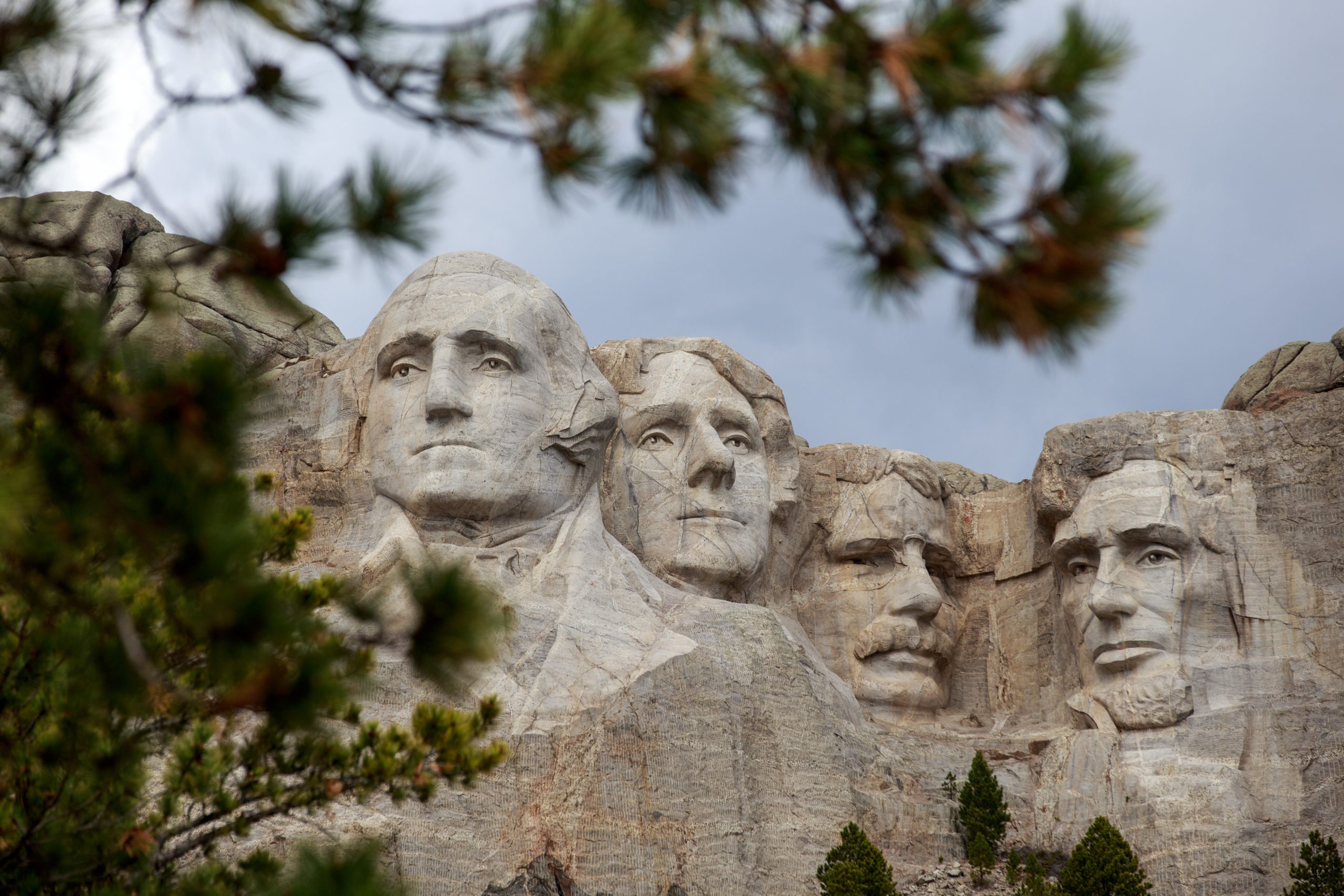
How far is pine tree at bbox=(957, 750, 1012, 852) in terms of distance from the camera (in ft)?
36.7

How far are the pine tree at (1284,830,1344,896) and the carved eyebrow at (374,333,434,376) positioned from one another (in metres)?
5.95

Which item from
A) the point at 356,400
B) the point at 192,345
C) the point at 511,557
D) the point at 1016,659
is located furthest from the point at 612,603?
the point at 192,345

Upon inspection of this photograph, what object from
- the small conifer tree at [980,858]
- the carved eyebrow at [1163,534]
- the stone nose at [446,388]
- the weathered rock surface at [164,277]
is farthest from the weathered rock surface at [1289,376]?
the weathered rock surface at [164,277]

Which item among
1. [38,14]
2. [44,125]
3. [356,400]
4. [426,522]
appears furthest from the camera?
[356,400]

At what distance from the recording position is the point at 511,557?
1090cm

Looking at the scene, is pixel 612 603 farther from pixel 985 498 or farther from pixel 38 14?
pixel 38 14

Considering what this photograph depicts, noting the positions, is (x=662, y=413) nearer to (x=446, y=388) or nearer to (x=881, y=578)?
(x=446, y=388)

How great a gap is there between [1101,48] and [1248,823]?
22.8 feet

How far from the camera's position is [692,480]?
39.9ft

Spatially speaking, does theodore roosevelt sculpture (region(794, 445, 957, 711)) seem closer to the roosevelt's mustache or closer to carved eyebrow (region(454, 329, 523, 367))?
the roosevelt's mustache

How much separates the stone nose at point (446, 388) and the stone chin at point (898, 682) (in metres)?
3.56

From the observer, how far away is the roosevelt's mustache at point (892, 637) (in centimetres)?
1270

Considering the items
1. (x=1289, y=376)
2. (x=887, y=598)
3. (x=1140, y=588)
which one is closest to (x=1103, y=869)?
(x=1140, y=588)

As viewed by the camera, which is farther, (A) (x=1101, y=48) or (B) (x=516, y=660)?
(B) (x=516, y=660)
